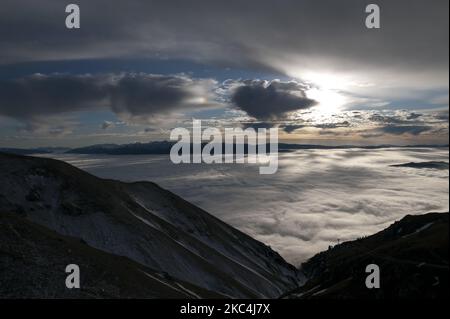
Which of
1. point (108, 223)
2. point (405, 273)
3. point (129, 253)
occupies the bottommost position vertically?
point (129, 253)

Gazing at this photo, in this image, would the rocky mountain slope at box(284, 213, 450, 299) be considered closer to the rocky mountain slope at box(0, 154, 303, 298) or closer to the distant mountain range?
the distant mountain range

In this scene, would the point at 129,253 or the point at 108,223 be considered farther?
the point at 108,223

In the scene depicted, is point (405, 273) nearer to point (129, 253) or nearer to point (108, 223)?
point (129, 253)

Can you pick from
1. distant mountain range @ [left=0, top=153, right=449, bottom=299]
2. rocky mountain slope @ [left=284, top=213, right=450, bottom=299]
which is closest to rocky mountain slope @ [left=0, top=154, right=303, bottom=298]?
distant mountain range @ [left=0, top=153, right=449, bottom=299]

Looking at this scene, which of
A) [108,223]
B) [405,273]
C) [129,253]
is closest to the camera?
[405,273]

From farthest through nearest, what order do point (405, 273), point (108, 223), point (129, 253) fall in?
point (108, 223) → point (129, 253) → point (405, 273)

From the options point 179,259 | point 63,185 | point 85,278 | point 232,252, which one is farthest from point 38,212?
point 232,252

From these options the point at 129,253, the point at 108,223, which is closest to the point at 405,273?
the point at 129,253

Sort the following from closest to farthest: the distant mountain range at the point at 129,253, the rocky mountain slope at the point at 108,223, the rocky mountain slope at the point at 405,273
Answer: the distant mountain range at the point at 129,253
the rocky mountain slope at the point at 405,273
the rocky mountain slope at the point at 108,223

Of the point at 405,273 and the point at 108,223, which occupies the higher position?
the point at 108,223

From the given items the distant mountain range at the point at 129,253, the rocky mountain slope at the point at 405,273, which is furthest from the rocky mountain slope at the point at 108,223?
the rocky mountain slope at the point at 405,273

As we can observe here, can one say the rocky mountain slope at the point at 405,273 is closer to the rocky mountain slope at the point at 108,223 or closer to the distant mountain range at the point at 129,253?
the distant mountain range at the point at 129,253
